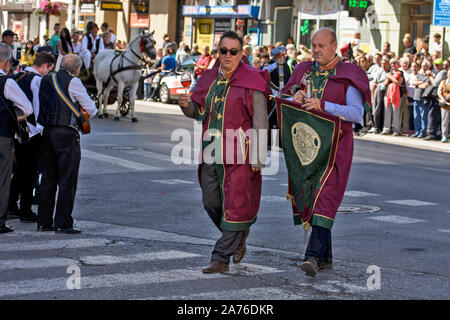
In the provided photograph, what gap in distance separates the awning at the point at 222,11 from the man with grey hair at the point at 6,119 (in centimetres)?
3238

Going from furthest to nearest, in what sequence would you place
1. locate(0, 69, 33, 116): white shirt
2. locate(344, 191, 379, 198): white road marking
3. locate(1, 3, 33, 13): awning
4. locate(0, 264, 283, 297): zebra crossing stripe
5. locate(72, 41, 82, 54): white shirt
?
locate(1, 3, 33, 13): awning, locate(72, 41, 82, 54): white shirt, locate(344, 191, 379, 198): white road marking, locate(0, 69, 33, 116): white shirt, locate(0, 264, 283, 297): zebra crossing stripe

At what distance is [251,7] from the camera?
41438 mm

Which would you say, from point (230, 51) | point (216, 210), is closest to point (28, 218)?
point (216, 210)

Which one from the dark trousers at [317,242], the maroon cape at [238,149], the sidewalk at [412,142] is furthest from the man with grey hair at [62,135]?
the sidewalk at [412,142]

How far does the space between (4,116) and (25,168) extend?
1.25m

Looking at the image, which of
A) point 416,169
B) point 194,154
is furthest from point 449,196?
point 194,154

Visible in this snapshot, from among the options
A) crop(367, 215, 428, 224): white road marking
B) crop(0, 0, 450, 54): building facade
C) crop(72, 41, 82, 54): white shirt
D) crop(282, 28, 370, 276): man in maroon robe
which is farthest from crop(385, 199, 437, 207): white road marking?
crop(0, 0, 450, 54): building facade

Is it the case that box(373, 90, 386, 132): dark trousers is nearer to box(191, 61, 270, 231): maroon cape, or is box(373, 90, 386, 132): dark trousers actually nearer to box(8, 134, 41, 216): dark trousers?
box(8, 134, 41, 216): dark trousers

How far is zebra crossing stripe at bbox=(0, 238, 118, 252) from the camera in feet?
28.9

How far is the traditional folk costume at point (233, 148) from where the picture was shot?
7.80 m

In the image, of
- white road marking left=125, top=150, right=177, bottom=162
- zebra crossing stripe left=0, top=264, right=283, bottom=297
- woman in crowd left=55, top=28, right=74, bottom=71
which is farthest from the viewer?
woman in crowd left=55, top=28, right=74, bottom=71

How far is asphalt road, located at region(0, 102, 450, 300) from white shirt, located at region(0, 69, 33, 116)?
1.29 m

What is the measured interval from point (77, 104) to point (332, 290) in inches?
149
